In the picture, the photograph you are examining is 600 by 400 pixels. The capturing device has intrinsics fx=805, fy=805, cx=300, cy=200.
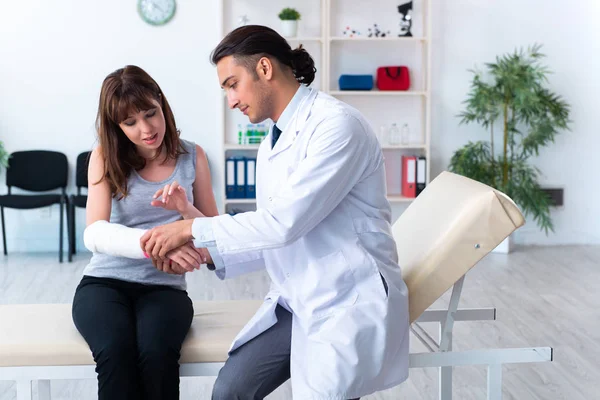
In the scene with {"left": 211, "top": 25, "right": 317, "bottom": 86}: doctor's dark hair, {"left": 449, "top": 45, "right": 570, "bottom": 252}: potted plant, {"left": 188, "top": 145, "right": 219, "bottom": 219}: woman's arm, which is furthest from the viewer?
{"left": 449, "top": 45, "right": 570, "bottom": 252}: potted plant

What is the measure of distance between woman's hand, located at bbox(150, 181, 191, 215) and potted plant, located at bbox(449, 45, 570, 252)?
3208 millimetres

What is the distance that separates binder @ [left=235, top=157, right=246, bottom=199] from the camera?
17.0 ft

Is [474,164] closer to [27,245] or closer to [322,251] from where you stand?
[27,245]

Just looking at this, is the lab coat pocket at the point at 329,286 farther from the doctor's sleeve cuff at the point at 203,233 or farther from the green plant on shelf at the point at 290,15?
the green plant on shelf at the point at 290,15

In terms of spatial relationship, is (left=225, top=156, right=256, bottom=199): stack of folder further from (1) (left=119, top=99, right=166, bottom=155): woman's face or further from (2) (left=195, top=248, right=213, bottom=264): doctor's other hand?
(2) (left=195, top=248, right=213, bottom=264): doctor's other hand

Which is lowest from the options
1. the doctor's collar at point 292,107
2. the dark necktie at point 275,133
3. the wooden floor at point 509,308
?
the wooden floor at point 509,308

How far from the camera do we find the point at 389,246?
6.07ft

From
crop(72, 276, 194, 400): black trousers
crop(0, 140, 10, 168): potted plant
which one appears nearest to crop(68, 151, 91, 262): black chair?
crop(0, 140, 10, 168): potted plant

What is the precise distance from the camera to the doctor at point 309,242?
1742mm

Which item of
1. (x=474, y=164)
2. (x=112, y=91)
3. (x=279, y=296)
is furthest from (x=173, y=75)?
(x=279, y=296)

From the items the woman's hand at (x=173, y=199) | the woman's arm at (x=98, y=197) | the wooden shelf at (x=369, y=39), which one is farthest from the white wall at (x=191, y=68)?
the woman's hand at (x=173, y=199)

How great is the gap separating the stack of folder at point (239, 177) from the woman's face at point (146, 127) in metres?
2.96

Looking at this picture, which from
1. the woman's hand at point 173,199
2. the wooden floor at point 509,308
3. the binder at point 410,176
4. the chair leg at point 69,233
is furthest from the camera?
the binder at point 410,176

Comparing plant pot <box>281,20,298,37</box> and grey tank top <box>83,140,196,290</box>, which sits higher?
plant pot <box>281,20,298,37</box>
